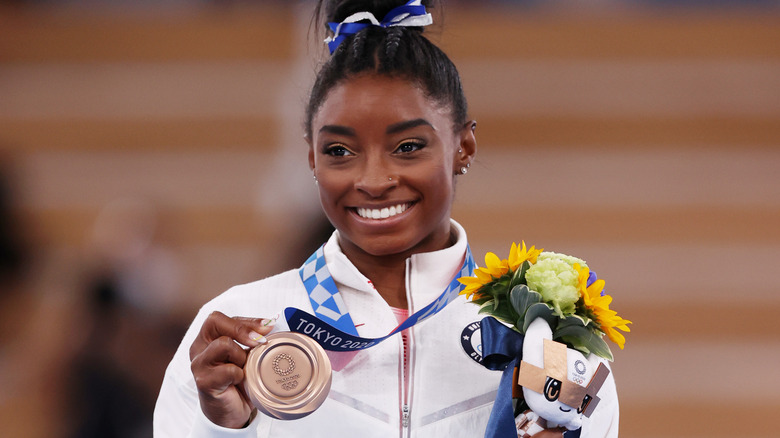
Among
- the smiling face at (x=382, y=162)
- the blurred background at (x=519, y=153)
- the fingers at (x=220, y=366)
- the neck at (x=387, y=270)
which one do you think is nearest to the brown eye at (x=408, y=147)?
the smiling face at (x=382, y=162)

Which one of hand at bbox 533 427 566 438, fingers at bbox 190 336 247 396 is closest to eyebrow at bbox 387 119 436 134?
fingers at bbox 190 336 247 396

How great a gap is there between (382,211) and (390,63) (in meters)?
0.27

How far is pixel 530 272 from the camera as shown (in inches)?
65.2

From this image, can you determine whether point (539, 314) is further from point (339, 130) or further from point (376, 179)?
point (339, 130)

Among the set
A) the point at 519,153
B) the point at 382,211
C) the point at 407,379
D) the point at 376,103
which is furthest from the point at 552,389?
the point at 519,153

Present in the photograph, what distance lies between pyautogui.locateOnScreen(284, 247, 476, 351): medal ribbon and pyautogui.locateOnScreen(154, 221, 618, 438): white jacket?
0.07ft

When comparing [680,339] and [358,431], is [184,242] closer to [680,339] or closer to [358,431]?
[680,339]

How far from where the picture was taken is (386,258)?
193 centimetres

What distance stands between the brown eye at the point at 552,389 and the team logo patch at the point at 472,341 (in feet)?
0.85

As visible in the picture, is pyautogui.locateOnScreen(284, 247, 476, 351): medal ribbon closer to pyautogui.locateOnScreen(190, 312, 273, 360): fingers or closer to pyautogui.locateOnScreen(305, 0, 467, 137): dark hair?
pyautogui.locateOnScreen(190, 312, 273, 360): fingers

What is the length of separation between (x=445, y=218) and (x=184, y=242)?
10.9 feet

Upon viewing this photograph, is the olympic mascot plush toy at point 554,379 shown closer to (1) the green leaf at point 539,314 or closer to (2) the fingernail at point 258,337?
(1) the green leaf at point 539,314

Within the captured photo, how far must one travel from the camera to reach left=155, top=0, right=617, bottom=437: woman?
70.6 inches

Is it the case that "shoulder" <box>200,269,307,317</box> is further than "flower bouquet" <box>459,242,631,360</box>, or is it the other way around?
"shoulder" <box>200,269,307,317</box>
